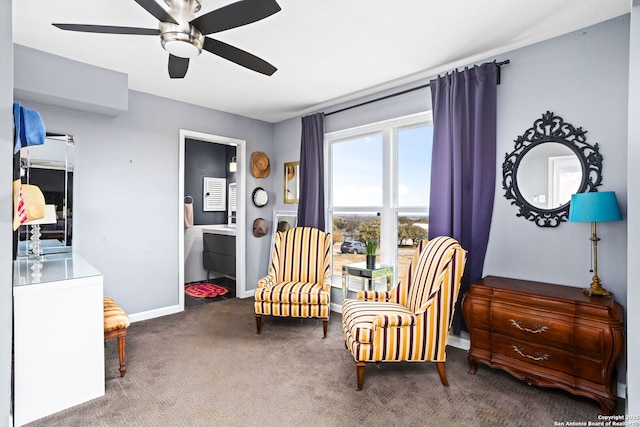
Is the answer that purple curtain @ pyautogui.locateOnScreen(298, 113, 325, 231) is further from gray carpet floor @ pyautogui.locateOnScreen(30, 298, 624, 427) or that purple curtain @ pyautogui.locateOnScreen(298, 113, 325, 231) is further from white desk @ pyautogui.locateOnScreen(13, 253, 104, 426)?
white desk @ pyautogui.locateOnScreen(13, 253, 104, 426)

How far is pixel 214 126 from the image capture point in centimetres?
446

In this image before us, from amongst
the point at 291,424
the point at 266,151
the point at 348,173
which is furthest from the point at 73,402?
the point at 266,151

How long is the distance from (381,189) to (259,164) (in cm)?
188

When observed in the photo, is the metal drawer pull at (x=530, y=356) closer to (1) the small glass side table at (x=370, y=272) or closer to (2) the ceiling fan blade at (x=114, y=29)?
(1) the small glass side table at (x=370, y=272)

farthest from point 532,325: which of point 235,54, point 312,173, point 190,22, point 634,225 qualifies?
point 312,173

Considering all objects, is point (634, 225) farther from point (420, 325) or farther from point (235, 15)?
point (235, 15)

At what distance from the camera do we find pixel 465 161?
9.75 feet

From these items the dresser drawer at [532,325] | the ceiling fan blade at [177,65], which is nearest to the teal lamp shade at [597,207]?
the dresser drawer at [532,325]

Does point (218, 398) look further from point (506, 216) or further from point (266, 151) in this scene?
point (266, 151)

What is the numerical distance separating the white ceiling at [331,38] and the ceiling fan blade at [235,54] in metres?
0.34

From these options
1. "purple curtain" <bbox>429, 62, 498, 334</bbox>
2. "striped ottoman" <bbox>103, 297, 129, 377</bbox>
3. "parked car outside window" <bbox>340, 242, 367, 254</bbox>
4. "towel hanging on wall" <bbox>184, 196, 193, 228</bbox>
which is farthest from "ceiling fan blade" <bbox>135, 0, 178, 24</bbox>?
"towel hanging on wall" <bbox>184, 196, 193, 228</bbox>

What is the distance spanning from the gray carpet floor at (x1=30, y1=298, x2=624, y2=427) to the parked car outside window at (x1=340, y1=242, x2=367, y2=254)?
117 cm

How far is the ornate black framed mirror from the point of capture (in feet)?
8.00

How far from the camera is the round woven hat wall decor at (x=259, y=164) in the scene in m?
4.80
